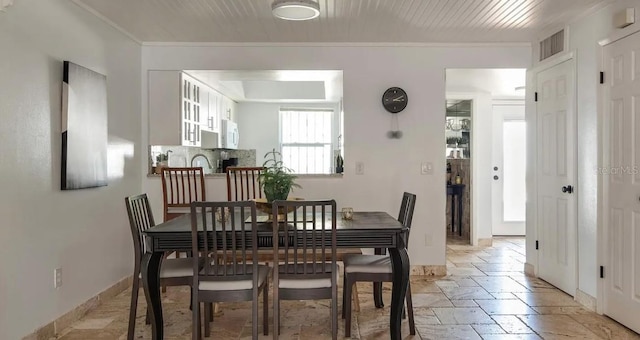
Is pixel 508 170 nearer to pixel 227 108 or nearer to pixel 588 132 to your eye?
pixel 588 132

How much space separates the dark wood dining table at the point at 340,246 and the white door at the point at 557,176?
186 cm

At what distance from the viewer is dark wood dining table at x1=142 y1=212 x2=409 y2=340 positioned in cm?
261

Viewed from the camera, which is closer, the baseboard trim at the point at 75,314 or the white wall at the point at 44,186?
the white wall at the point at 44,186

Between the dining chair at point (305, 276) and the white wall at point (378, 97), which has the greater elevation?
the white wall at point (378, 97)

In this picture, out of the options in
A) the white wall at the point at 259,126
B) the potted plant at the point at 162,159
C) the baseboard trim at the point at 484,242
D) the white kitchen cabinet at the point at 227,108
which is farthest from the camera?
the white wall at the point at 259,126

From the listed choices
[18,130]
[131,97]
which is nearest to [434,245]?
[131,97]

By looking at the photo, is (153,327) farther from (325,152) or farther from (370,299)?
(325,152)

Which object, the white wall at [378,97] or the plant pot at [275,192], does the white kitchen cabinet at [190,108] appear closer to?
the white wall at [378,97]

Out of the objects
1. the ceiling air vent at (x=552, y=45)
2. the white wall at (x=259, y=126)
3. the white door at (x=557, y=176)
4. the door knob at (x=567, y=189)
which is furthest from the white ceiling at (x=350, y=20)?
the white wall at (x=259, y=126)

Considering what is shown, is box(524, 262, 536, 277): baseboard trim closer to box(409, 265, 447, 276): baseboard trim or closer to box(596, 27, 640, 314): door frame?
box(409, 265, 447, 276): baseboard trim

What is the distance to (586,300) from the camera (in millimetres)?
3469

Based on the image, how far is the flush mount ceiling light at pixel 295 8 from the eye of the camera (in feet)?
9.90

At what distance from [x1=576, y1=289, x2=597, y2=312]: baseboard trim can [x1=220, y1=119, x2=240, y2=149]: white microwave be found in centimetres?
494

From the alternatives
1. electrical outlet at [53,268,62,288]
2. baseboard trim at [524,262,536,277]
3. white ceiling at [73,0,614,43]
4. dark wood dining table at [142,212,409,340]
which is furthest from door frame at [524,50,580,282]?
electrical outlet at [53,268,62,288]
